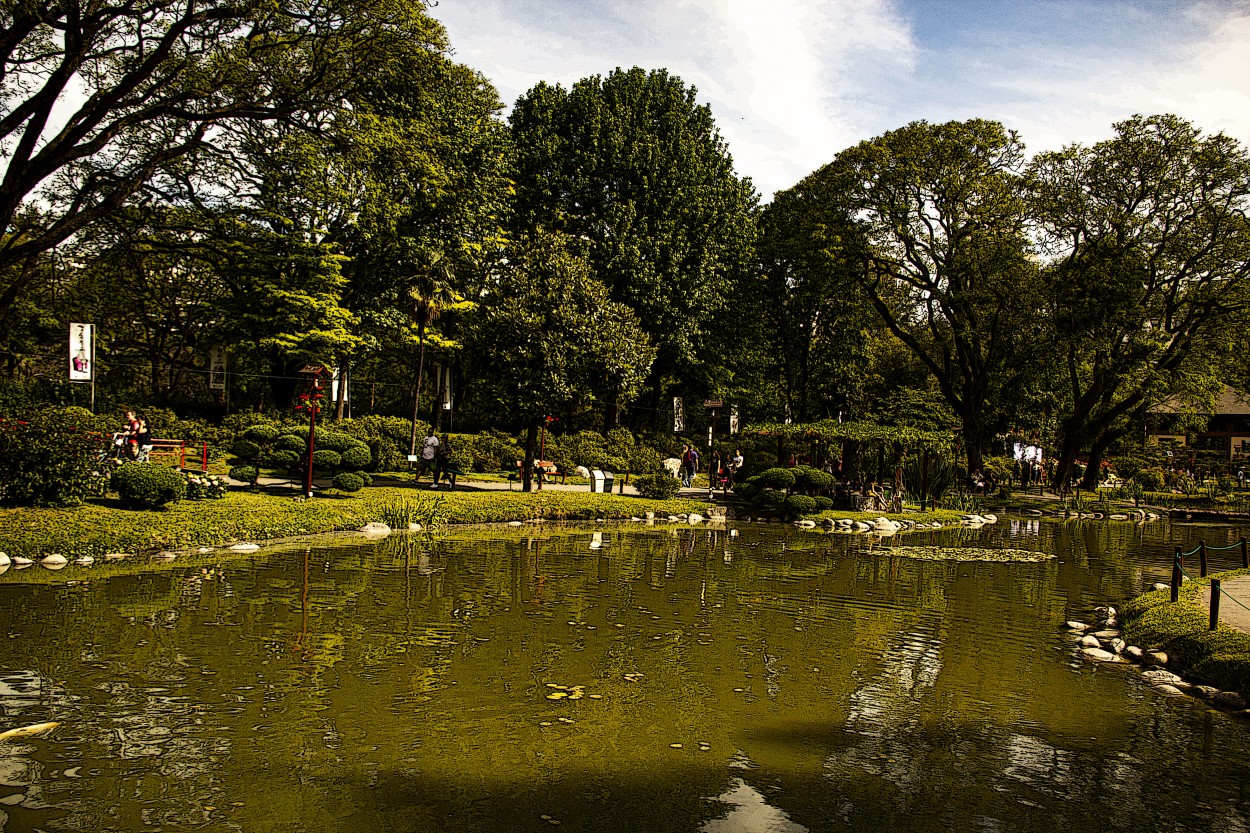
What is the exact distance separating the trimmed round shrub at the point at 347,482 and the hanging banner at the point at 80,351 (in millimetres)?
10816

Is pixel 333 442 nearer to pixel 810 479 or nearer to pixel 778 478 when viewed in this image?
pixel 778 478

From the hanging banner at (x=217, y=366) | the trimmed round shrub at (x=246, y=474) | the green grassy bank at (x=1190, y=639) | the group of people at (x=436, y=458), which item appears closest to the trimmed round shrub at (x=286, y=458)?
the trimmed round shrub at (x=246, y=474)

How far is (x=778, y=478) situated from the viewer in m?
27.7

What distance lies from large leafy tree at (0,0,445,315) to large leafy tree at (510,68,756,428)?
1453 centimetres

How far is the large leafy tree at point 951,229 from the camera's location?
35.0 meters

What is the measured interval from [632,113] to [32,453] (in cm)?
3015

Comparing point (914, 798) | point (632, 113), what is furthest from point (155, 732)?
point (632, 113)

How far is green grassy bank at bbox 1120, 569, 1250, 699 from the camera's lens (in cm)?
873

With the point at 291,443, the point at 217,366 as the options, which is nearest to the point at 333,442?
the point at 291,443

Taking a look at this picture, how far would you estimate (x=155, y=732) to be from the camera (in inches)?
254

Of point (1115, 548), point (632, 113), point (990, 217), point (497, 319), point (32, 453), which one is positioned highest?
point (632, 113)

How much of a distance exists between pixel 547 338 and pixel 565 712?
737 inches

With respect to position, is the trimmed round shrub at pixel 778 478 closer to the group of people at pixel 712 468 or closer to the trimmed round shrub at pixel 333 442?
the group of people at pixel 712 468

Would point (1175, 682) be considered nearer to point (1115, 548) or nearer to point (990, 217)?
point (1115, 548)
